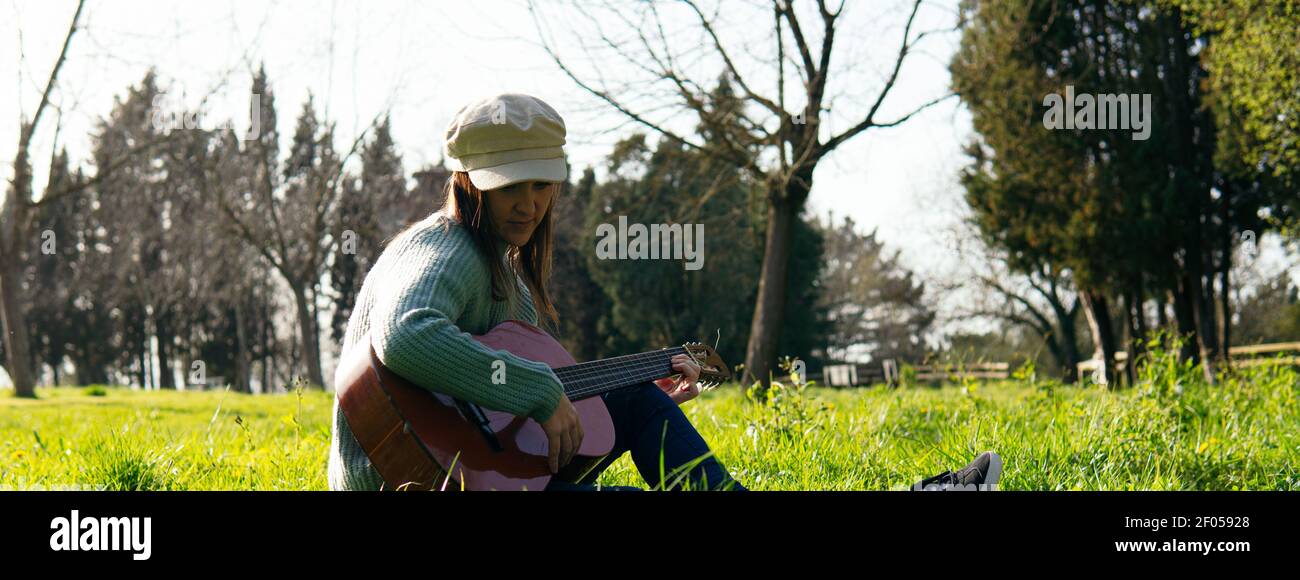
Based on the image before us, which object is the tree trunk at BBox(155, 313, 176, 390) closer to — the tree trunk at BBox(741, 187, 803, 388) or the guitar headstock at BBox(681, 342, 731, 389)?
the tree trunk at BBox(741, 187, 803, 388)

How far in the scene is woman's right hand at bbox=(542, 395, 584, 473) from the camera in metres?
2.09

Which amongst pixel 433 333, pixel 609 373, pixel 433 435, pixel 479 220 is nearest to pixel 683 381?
pixel 609 373

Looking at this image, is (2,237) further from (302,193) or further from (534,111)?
(534,111)

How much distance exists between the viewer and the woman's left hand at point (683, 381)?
2941 millimetres

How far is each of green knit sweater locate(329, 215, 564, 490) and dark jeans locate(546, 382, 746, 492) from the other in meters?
0.55

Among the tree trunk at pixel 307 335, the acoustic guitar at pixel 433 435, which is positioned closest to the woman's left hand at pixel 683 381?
the acoustic guitar at pixel 433 435

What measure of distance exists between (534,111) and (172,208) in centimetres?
3378

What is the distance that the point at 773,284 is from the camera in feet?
37.6

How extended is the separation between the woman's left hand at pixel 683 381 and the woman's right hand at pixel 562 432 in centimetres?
77

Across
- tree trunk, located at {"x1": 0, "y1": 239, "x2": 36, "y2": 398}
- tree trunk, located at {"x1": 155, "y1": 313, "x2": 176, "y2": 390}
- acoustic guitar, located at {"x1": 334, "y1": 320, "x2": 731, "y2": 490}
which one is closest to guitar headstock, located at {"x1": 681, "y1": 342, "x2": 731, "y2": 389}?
acoustic guitar, located at {"x1": 334, "y1": 320, "x2": 731, "y2": 490}

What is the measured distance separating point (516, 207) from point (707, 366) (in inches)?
44.9

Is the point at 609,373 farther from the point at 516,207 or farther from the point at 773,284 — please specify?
the point at 773,284

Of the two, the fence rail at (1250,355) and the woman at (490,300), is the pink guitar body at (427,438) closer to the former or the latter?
the woman at (490,300)

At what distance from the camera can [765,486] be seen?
11.8 ft
